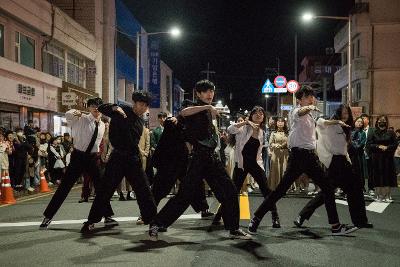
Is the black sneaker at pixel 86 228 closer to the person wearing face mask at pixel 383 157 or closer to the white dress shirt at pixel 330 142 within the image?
the white dress shirt at pixel 330 142

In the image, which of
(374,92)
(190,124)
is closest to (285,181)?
(190,124)

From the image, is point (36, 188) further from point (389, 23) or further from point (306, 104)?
point (389, 23)

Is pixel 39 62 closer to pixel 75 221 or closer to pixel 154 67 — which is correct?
pixel 75 221

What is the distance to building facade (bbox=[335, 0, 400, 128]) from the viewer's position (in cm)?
3416

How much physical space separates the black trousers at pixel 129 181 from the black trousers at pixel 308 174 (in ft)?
4.69

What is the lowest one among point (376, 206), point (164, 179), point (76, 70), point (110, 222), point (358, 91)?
point (376, 206)

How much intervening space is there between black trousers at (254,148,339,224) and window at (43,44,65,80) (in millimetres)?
19062

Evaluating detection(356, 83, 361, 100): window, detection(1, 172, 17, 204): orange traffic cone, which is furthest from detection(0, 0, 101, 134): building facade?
detection(356, 83, 361, 100): window

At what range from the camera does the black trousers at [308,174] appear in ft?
22.8

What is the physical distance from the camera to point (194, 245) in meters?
6.27

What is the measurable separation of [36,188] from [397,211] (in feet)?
32.4

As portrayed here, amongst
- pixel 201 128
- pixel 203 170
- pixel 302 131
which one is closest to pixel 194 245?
pixel 203 170

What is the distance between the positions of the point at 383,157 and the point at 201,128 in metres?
6.42

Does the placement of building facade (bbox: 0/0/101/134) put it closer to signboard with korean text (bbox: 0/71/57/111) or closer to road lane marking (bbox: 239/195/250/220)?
signboard with korean text (bbox: 0/71/57/111)
